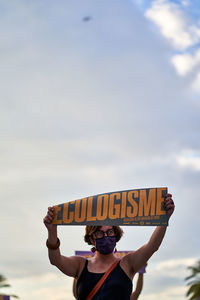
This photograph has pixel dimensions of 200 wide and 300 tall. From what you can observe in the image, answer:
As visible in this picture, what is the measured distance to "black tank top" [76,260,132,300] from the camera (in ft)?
18.0

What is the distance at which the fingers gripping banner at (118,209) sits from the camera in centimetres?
568

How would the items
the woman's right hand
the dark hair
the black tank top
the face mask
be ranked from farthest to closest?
1. the dark hair
2. the face mask
3. the woman's right hand
4. the black tank top

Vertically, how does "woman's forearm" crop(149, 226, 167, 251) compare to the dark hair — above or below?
below

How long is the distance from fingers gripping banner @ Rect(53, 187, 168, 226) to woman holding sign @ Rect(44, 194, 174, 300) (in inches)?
4.0

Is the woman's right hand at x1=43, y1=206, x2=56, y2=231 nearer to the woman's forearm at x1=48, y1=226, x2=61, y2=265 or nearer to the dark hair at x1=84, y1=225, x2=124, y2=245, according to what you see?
the woman's forearm at x1=48, y1=226, x2=61, y2=265

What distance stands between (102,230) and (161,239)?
2.35 feet

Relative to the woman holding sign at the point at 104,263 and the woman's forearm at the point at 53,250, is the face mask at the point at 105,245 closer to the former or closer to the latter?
the woman holding sign at the point at 104,263

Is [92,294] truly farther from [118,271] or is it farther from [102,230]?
[102,230]

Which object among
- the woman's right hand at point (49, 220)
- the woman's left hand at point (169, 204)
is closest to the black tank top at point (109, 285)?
the woman's right hand at point (49, 220)

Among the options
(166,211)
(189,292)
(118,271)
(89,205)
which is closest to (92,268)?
(118,271)

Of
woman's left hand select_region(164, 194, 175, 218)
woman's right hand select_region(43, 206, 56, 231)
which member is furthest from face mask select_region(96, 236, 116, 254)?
woman's left hand select_region(164, 194, 175, 218)

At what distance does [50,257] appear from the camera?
578cm

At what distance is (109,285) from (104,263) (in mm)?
404

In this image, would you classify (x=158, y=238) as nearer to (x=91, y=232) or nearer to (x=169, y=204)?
(x=169, y=204)
